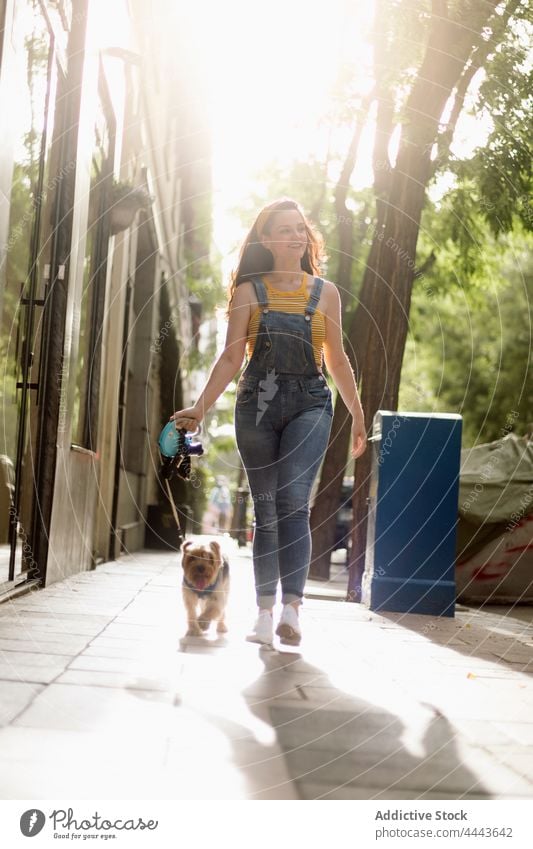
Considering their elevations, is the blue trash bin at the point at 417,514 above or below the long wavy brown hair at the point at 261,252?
below

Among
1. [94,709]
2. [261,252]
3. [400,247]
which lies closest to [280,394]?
[261,252]

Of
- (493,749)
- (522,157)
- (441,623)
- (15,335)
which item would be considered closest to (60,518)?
(15,335)

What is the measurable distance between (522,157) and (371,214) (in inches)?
253

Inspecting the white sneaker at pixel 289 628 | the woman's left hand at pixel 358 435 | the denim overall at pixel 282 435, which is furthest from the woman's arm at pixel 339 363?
the white sneaker at pixel 289 628

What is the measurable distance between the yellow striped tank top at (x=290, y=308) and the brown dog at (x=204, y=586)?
3.85ft

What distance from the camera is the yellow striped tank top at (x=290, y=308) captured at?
478 centimetres

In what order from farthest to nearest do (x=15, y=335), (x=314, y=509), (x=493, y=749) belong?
(x=314, y=509)
(x=15, y=335)
(x=493, y=749)

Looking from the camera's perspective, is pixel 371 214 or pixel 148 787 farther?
pixel 371 214

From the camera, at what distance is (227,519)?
86.9ft

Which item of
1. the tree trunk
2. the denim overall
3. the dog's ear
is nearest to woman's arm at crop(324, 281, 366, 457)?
the denim overall

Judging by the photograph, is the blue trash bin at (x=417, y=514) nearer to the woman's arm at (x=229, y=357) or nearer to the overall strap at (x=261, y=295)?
the woman's arm at (x=229, y=357)

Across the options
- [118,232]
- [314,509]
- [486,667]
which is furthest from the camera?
[314,509]

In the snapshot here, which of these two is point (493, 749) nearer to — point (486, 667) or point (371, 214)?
point (486, 667)

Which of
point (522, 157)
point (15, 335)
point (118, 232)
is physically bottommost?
point (15, 335)
